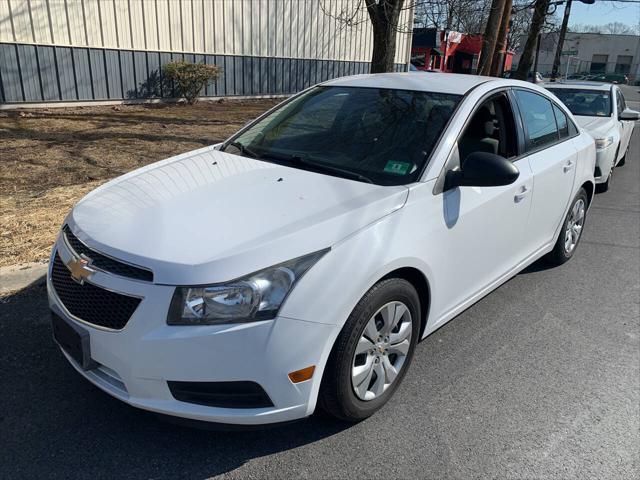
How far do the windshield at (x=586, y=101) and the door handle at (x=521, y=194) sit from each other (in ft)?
19.6

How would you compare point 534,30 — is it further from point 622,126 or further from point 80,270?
point 80,270

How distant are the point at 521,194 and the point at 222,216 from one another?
2173mm

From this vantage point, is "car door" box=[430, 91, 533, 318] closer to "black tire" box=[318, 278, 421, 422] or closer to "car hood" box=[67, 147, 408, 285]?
"black tire" box=[318, 278, 421, 422]

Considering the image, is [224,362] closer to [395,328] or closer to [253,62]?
[395,328]

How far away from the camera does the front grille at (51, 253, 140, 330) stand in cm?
226

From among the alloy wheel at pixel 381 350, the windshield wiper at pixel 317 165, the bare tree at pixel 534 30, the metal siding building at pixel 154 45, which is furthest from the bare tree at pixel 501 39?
the alloy wheel at pixel 381 350

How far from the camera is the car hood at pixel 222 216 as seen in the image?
7.38ft

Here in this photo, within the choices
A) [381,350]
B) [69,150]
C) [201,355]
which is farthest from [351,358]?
[69,150]

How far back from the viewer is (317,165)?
3236 millimetres

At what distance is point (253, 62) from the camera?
18.1 meters

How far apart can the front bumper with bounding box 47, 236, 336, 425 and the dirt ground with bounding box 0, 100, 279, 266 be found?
2.55m

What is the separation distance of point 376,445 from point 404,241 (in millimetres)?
1026

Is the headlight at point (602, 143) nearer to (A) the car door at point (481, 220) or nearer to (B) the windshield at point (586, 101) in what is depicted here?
(B) the windshield at point (586, 101)

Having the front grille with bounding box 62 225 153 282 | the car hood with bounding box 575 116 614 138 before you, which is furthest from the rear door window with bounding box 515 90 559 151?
the car hood with bounding box 575 116 614 138
